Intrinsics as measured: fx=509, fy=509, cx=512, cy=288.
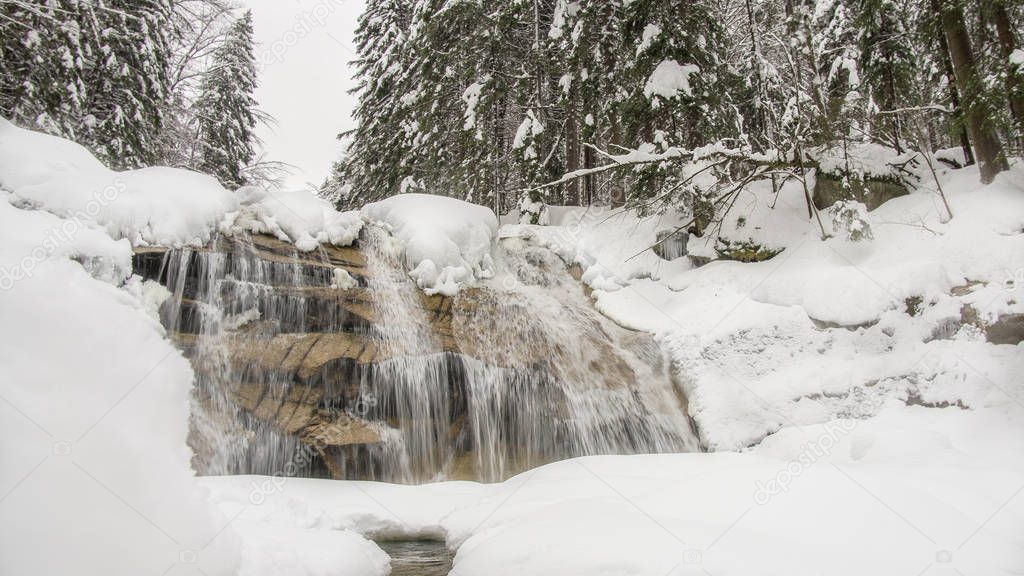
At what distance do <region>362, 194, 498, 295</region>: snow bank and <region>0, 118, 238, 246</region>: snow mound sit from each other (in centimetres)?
245

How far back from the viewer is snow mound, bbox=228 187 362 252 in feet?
23.2

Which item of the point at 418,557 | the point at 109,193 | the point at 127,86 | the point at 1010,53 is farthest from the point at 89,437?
the point at 127,86

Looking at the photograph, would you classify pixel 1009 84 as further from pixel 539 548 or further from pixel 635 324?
pixel 539 548

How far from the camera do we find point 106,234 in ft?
18.6

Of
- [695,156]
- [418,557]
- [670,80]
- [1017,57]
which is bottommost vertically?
[418,557]

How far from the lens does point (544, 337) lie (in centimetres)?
774

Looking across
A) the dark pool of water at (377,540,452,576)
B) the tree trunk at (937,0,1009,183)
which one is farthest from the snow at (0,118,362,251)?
the tree trunk at (937,0,1009,183)

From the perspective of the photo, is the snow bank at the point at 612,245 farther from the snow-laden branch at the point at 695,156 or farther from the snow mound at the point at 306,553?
the snow mound at the point at 306,553

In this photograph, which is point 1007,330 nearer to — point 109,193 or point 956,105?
point 956,105

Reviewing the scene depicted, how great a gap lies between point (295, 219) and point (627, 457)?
5.54 metres

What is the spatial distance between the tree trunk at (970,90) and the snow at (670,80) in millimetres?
3597

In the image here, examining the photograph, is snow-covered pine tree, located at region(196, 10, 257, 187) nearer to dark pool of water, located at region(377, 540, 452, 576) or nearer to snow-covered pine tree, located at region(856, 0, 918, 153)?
dark pool of water, located at region(377, 540, 452, 576)

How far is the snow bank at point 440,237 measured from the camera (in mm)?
7836

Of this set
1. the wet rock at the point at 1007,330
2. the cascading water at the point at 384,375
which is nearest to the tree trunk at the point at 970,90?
the wet rock at the point at 1007,330
